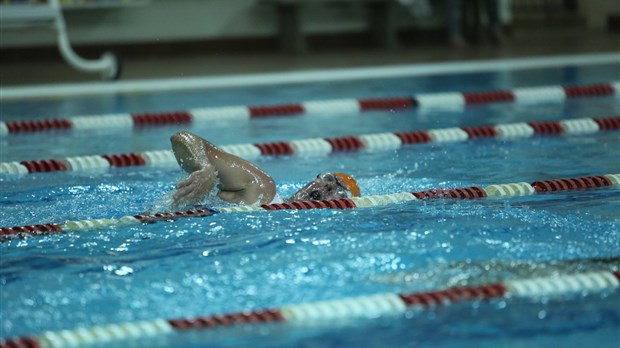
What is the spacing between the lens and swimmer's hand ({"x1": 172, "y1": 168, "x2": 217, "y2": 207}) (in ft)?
13.4

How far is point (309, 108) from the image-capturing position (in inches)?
305

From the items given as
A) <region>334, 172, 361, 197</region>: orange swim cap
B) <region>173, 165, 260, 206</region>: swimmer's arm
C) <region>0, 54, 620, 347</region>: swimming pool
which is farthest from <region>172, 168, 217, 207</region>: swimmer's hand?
<region>334, 172, 361, 197</region>: orange swim cap

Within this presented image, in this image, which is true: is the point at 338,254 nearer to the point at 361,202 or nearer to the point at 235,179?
the point at 361,202

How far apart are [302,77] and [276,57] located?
7.59ft

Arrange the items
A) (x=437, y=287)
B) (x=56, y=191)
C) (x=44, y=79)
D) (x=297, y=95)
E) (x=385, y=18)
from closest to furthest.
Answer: (x=437, y=287), (x=56, y=191), (x=297, y=95), (x=44, y=79), (x=385, y=18)

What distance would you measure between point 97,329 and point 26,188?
2408 mm

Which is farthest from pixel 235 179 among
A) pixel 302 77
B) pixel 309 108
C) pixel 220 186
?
pixel 302 77

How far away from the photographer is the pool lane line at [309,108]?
720 centimetres

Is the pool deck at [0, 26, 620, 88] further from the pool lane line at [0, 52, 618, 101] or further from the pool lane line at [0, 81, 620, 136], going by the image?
the pool lane line at [0, 81, 620, 136]

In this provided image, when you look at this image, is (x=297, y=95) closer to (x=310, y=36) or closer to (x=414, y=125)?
(x=414, y=125)

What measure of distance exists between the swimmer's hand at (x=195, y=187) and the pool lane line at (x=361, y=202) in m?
0.06

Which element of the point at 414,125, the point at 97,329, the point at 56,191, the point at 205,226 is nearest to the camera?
the point at 97,329

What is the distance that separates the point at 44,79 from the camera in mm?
10227

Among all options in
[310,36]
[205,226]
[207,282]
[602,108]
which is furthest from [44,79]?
[207,282]
